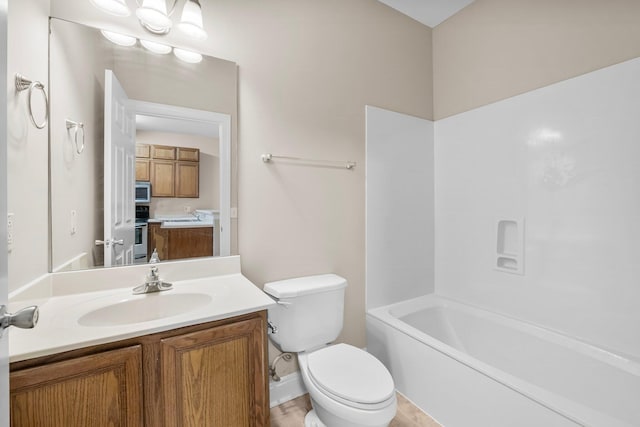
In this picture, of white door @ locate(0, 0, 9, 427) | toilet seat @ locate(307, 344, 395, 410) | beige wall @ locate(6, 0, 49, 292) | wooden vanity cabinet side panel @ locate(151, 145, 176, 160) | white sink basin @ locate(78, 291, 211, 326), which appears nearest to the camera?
white door @ locate(0, 0, 9, 427)

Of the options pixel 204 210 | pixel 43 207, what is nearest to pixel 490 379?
pixel 204 210

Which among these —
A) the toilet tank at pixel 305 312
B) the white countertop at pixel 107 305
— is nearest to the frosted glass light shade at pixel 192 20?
the white countertop at pixel 107 305

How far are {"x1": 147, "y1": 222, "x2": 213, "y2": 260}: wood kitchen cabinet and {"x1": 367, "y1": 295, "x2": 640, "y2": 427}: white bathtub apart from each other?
1.25 m

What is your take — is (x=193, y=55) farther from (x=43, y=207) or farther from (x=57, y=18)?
(x=43, y=207)

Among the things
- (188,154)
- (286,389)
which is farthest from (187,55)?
(286,389)

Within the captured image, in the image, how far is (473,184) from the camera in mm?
2182

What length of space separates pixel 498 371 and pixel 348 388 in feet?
2.42

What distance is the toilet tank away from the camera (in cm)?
158

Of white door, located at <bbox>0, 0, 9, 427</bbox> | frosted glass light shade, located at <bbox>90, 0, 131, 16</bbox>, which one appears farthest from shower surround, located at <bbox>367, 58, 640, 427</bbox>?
white door, located at <bbox>0, 0, 9, 427</bbox>

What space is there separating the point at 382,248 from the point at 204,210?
1.30 m

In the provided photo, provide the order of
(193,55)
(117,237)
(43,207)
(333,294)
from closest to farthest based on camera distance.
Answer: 1. (43,207)
2. (117,237)
3. (193,55)
4. (333,294)

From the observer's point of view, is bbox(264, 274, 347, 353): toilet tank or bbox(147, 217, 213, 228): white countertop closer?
bbox(147, 217, 213, 228): white countertop

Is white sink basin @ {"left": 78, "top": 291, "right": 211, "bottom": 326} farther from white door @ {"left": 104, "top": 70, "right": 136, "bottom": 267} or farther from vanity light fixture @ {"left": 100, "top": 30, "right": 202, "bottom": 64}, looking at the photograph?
vanity light fixture @ {"left": 100, "top": 30, "right": 202, "bottom": 64}

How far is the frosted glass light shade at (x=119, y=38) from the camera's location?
132 centimetres
